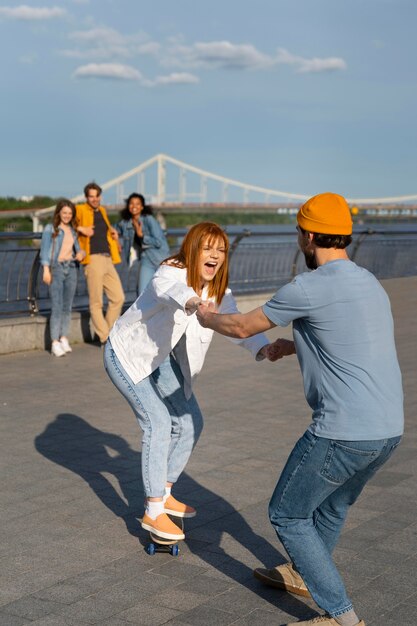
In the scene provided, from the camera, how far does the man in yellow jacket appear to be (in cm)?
1179

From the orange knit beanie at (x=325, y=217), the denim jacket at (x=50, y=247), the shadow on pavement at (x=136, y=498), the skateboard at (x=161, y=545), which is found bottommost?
the shadow on pavement at (x=136, y=498)

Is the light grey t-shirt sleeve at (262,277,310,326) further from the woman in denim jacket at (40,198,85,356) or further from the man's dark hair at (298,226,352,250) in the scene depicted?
the woman in denim jacket at (40,198,85,356)

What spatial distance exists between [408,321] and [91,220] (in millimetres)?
5308

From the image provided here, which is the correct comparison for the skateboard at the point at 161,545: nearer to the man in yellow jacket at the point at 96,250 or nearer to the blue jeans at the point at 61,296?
the blue jeans at the point at 61,296

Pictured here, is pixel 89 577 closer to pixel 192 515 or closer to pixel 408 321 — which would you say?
pixel 192 515

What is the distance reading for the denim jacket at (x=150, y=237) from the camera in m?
12.6

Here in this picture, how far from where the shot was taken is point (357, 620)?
3.91 meters

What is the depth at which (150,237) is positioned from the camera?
12609mm

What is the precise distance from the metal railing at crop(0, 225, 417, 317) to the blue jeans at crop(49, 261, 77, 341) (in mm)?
617

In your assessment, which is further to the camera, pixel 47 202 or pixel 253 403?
pixel 47 202

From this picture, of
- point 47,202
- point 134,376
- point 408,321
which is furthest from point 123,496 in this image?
point 47,202

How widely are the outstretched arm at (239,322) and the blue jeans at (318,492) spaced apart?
42cm

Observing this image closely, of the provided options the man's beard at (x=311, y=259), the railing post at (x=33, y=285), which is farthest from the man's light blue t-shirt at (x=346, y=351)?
the railing post at (x=33, y=285)

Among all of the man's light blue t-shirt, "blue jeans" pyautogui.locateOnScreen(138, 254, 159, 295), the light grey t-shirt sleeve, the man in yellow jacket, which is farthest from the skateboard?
"blue jeans" pyautogui.locateOnScreen(138, 254, 159, 295)
